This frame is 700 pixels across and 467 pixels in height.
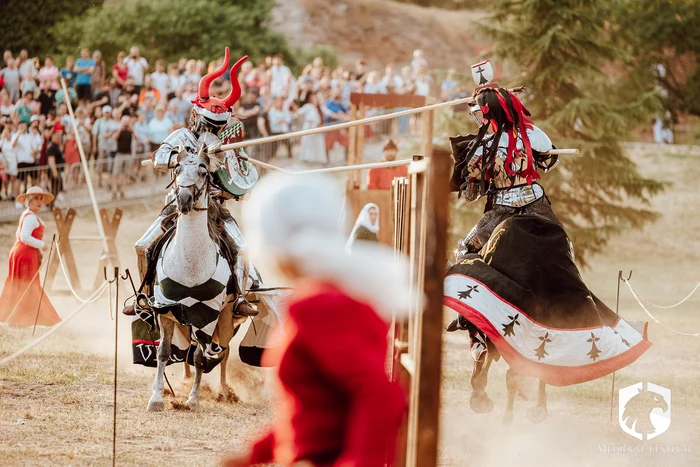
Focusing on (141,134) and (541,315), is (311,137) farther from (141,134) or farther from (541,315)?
(541,315)

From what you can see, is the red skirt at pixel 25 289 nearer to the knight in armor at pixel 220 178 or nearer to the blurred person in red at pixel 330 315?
the knight in armor at pixel 220 178

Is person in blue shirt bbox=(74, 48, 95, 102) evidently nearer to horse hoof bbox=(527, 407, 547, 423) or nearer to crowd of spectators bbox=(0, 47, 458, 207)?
crowd of spectators bbox=(0, 47, 458, 207)

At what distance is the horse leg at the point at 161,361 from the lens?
26.5 ft

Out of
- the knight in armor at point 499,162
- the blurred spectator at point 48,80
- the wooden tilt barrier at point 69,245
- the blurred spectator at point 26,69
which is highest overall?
the blurred spectator at point 26,69

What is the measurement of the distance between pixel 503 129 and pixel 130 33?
24.4 metres

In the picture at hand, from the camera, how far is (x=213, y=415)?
318 inches

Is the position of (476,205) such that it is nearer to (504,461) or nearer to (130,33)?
(504,461)

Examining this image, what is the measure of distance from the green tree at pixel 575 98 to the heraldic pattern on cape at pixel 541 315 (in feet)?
33.3

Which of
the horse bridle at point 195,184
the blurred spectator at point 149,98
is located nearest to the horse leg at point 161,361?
the horse bridle at point 195,184

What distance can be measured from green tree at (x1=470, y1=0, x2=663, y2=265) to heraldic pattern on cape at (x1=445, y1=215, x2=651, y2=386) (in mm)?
10137

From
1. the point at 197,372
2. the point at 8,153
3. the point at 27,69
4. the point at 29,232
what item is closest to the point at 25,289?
the point at 29,232

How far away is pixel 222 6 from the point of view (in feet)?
104

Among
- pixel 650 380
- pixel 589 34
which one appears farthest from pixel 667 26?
pixel 650 380

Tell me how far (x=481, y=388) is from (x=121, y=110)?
41.6 feet
